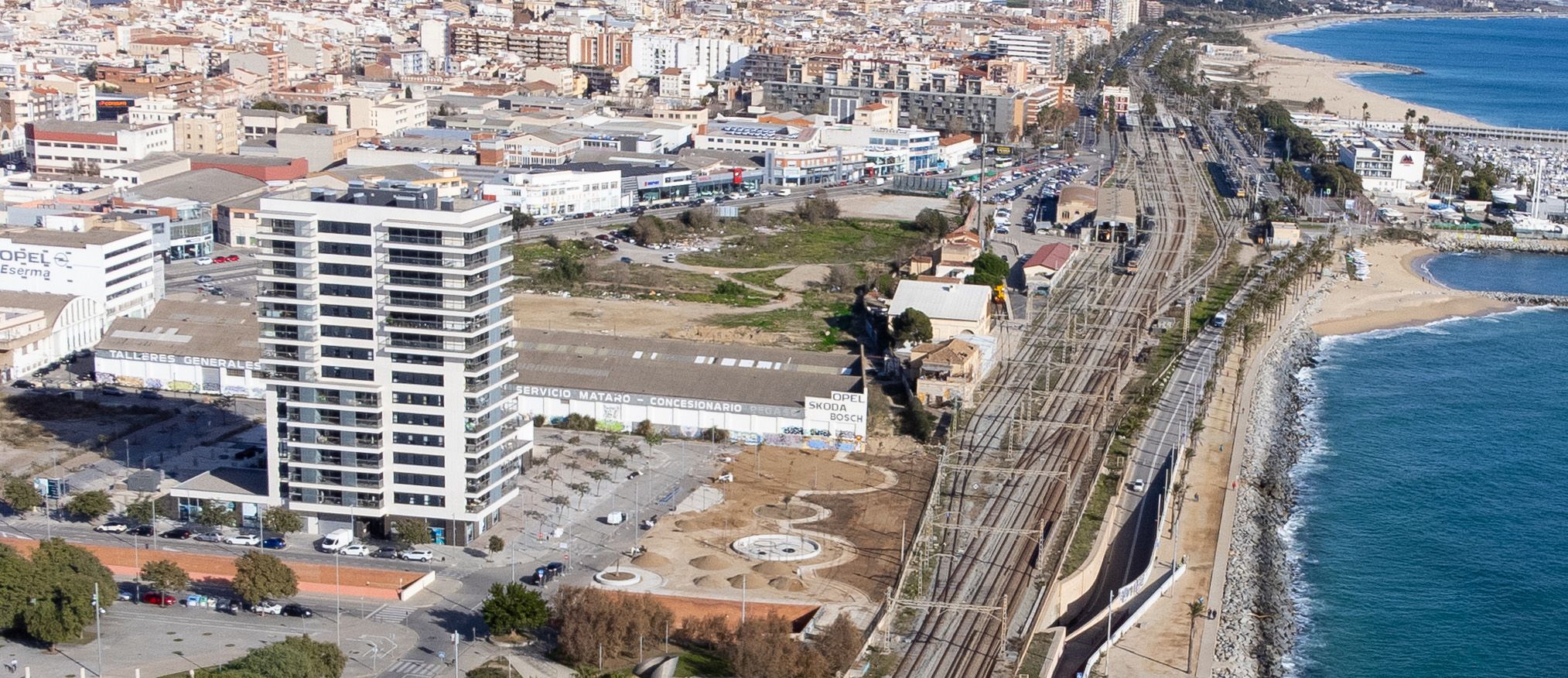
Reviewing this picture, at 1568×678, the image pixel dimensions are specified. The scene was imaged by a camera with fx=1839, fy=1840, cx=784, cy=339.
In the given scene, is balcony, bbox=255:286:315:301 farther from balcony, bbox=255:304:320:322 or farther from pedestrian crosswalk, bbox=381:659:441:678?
pedestrian crosswalk, bbox=381:659:441:678

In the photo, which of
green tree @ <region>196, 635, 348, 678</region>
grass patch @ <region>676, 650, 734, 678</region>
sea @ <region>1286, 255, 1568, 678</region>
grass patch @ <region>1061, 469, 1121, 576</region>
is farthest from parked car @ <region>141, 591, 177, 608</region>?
sea @ <region>1286, 255, 1568, 678</region>

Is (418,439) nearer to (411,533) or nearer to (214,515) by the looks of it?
(411,533)

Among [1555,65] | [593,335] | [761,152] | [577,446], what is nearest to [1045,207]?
[761,152]

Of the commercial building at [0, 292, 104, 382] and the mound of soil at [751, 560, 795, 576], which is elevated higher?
the commercial building at [0, 292, 104, 382]

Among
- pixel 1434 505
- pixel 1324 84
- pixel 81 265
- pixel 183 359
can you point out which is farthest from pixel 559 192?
pixel 1324 84

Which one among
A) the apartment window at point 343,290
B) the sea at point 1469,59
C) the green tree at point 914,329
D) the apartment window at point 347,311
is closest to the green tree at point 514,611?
the apartment window at point 347,311
